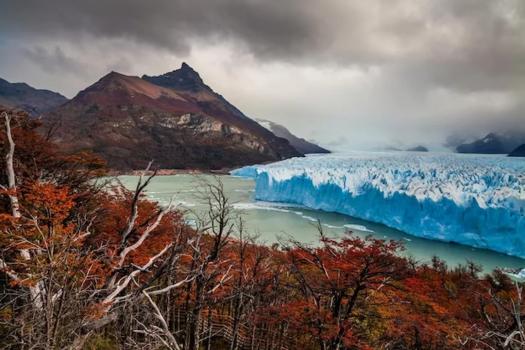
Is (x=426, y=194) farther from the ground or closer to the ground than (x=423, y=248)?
farther from the ground

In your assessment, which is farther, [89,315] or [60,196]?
[60,196]

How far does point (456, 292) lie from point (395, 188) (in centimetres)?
1574

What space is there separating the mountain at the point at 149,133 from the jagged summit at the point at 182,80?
33.1 metres

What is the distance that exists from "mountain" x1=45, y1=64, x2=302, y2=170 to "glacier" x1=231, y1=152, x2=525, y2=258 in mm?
50860

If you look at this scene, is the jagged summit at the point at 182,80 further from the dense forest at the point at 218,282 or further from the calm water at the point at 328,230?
the dense forest at the point at 218,282

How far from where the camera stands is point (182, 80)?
185750 millimetres

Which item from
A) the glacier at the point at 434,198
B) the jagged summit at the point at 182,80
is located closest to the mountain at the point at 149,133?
the jagged summit at the point at 182,80

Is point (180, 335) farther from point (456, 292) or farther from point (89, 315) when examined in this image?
point (456, 292)

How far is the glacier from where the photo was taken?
22438 millimetres

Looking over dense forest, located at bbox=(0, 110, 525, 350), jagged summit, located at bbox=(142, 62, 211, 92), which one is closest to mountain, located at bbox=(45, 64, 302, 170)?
jagged summit, located at bbox=(142, 62, 211, 92)

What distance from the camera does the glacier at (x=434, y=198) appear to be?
73.6 feet

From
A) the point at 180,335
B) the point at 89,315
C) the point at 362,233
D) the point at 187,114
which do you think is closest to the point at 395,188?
the point at 362,233

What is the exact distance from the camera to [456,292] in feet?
44.3

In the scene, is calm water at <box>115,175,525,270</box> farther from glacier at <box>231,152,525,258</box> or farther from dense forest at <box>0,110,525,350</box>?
dense forest at <box>0,110,525,350</box>
